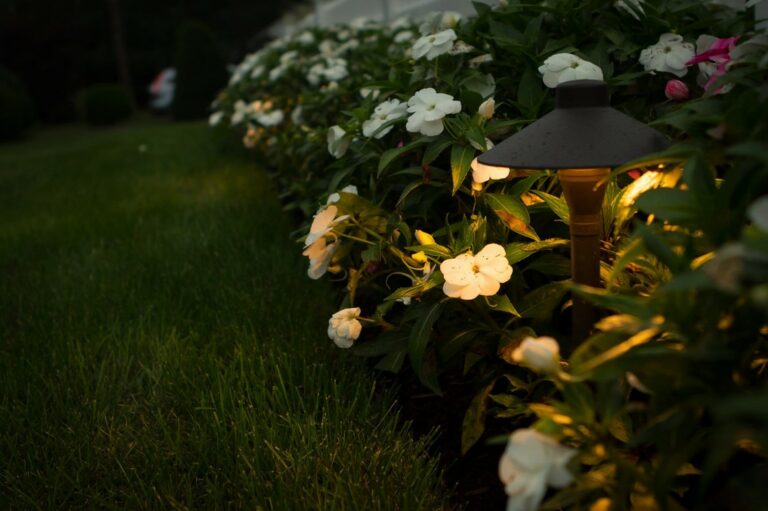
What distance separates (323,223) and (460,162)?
1.19 ft

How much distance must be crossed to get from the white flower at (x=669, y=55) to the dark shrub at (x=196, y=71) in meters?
13.6

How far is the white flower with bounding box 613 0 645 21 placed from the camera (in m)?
2.18

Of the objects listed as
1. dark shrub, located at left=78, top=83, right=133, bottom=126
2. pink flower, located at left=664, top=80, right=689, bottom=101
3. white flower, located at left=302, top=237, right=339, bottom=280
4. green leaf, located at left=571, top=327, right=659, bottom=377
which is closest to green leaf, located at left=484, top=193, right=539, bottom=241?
white flower, located at left=302, top=237, right=339, bottom=280

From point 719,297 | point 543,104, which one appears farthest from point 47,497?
point 543,104

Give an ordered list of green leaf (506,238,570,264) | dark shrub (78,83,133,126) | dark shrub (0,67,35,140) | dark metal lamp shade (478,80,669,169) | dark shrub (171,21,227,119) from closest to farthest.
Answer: dark metal lamp shade (478,80,669,169) < green leaf (506,238,570,264) < dark shrub (0,67,35,140) < dark shrub (171,21,227,119) < dark shrub (78,83,133,126)

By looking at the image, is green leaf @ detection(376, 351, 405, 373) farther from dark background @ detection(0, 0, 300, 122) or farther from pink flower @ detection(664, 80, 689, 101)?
dark background @ detection(0, 0, 300, 122)

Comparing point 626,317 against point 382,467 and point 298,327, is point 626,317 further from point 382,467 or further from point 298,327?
point 298,327

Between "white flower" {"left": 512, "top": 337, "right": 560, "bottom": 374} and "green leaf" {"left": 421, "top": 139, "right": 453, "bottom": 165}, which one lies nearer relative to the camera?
"white flower" {"left": 512, "top": 337, "right": 560, "bottom": 374}

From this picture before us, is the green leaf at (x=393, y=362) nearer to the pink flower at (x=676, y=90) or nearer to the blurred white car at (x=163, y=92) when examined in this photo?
the pink flower at (x=676, y=90)

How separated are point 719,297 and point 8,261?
145 inches

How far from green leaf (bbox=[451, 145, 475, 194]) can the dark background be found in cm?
1764

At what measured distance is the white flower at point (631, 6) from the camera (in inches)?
85.7

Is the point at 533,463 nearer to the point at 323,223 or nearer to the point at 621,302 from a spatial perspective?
the point at 621,302

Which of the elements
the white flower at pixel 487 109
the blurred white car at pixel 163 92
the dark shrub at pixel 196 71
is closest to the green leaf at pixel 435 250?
the white flower at pixel 487 109
